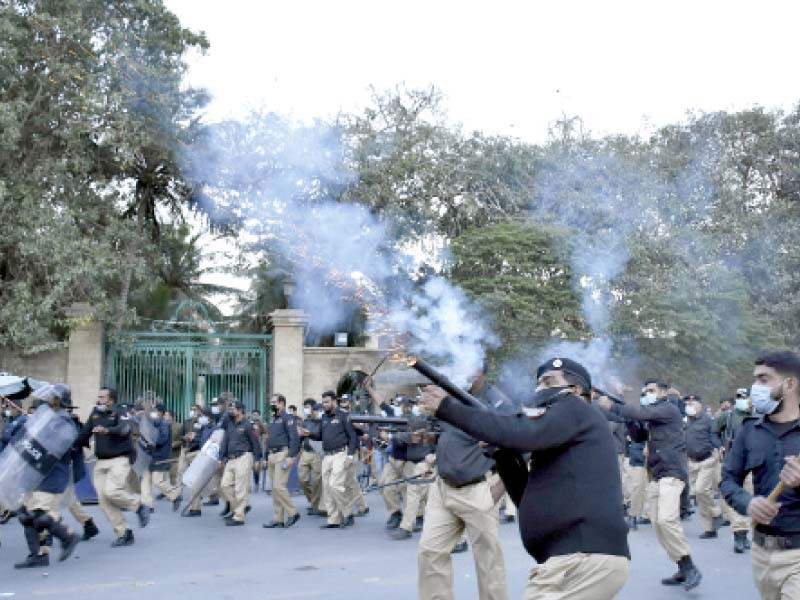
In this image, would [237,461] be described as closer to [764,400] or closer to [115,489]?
[115,489]

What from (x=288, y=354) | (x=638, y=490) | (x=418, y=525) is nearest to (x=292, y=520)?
(x=418, y=525)

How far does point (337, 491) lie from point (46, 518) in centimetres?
411

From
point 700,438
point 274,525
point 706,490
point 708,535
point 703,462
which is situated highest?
point 700,438

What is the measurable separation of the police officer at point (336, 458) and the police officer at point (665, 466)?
4456 mm

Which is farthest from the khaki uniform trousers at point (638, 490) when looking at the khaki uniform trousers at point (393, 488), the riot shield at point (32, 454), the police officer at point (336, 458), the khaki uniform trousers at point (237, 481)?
the riot shield at point (32, 454)

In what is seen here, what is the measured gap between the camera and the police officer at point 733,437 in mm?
9242

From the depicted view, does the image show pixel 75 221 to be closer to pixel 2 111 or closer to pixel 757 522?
pixel 2 111

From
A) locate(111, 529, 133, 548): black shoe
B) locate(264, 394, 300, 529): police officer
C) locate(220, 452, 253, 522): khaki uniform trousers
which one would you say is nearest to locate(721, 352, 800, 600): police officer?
locate(111, 529, 133, 548): black shoe

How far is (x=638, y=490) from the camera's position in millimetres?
11492

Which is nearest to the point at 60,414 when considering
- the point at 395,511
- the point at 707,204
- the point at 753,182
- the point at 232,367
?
the point at 395,511

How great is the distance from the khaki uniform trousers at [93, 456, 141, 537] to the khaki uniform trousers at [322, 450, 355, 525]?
2.73m

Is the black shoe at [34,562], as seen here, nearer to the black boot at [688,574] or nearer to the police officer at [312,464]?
the police officer at [312,464]

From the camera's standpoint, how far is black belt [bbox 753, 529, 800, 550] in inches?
157

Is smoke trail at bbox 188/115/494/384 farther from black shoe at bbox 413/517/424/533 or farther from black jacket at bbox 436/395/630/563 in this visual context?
black jacket at bbox 436/395/630/563
